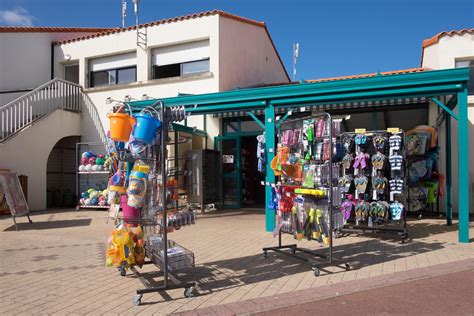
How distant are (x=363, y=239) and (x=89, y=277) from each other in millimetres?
5126

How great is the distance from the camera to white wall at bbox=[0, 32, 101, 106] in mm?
16016

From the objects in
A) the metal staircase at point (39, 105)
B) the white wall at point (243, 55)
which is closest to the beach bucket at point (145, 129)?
the white wall at point (243, 55)

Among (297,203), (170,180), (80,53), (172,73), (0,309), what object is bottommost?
(0,309)

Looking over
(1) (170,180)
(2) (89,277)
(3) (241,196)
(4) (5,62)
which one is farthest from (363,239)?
(4) (5,62)

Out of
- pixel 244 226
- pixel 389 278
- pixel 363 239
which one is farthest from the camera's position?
pixel 244 226

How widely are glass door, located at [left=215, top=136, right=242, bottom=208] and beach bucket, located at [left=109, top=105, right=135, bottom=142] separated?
8.51m

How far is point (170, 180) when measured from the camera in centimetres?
527

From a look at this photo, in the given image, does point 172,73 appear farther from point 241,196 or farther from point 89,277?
point 89,277

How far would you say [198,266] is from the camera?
595cm

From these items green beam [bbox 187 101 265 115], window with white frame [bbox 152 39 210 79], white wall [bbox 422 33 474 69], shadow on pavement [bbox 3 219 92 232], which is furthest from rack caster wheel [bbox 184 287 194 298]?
white wall [bbox 422 33 474 69]

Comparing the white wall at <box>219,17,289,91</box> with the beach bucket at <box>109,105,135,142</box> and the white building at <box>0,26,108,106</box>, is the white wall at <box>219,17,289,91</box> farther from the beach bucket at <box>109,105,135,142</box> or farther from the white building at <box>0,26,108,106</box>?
the beach bucket at <box>109,105,135,142</box>

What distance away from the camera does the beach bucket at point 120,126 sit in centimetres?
488

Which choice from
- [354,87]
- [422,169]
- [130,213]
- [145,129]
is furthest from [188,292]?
[422,169]

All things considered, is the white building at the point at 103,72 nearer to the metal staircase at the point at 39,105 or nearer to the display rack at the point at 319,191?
the metal staircase at the point at 39,105
